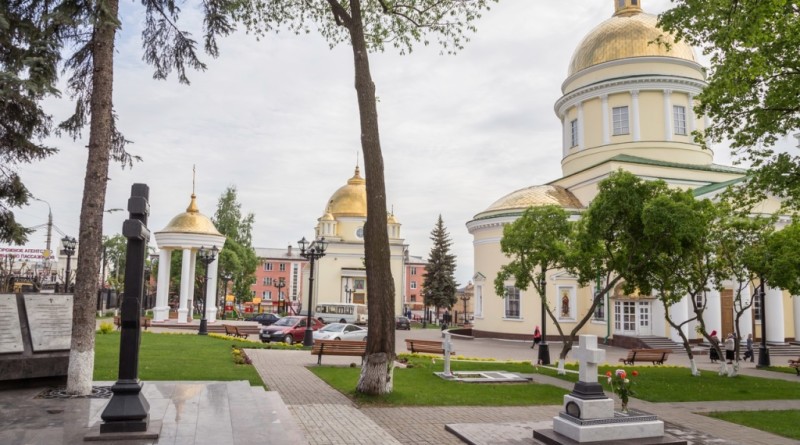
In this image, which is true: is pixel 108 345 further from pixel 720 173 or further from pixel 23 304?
pixel 720 173

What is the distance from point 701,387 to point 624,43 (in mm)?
26102

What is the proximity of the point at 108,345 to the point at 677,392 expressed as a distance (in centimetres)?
1734

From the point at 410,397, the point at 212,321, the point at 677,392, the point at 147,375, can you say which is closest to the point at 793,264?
the point at 677,392

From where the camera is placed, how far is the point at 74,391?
31.2 ft

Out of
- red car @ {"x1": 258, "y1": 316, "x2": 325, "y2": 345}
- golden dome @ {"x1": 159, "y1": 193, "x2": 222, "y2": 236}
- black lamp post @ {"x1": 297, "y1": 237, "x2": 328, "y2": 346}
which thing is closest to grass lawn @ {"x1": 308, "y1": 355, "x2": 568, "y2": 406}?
black lamp post @ {"x1": 297, "y1": 237, "x2": 328, "y2": 346}

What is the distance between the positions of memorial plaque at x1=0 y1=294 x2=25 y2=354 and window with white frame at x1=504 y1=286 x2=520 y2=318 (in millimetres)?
27299

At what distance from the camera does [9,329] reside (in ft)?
32.1

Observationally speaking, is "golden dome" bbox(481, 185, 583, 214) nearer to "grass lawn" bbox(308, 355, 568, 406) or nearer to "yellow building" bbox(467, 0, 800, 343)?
"yellow building" bbox(467, 0, 800, 343)

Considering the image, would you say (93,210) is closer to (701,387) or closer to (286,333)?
(701,387)

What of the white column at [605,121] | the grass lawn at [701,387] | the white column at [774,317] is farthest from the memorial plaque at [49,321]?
the white column at [605,121]

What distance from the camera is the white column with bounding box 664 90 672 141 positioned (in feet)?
115

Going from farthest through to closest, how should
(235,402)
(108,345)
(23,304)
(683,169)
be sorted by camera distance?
(683,169) < (108,345) < (23,304) < (235,402)

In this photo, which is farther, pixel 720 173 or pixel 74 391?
pixel 720 173

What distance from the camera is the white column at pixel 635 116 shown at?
35.2m
